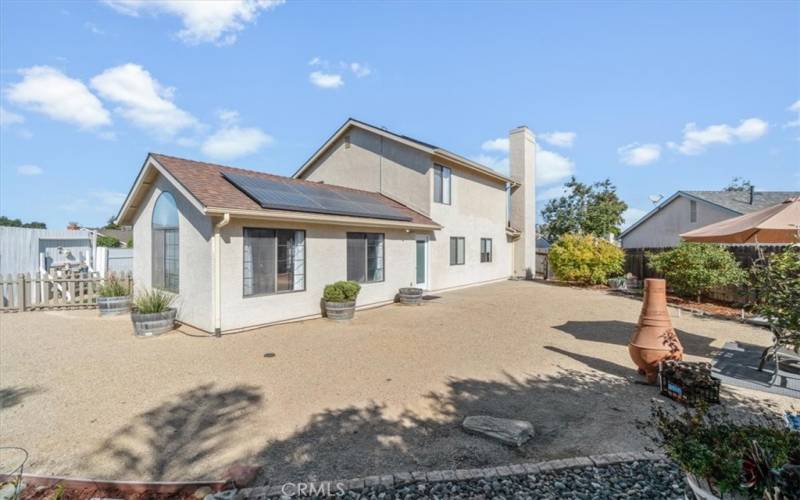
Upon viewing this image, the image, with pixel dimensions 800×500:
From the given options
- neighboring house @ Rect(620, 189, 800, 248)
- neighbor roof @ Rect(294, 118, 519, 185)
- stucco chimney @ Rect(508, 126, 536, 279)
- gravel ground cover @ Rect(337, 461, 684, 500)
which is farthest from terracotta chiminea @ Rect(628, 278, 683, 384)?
neighboring house @ Rect(620, 189, 800, 248)

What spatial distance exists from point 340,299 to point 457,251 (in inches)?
323

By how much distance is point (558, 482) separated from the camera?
10.1ft

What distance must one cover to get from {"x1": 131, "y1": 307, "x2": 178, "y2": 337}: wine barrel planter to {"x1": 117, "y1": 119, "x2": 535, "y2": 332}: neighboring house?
2.13 feet

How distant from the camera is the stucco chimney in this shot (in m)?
20.9

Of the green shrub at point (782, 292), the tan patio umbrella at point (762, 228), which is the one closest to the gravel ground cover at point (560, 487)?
the green shrub at point (782, 292)

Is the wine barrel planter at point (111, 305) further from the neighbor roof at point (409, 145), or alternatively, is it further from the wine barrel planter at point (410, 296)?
the neighbor roof at point (409, 145)

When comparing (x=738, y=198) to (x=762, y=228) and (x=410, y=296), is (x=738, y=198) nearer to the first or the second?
(x=762, y=228)

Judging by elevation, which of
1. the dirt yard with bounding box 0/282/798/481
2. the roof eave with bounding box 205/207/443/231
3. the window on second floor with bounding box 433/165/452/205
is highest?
the window on second floor with bounding box 433/165/452/205

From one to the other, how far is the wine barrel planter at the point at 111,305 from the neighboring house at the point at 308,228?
0.76m

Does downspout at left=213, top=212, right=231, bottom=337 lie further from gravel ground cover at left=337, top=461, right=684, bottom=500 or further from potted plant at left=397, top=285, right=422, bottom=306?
gravel ground cover at left=337, top=461, right=684, bottom=500

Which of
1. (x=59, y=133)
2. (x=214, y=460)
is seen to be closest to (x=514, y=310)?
(x=214, y=460)

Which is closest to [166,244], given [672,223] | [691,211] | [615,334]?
[615,334]

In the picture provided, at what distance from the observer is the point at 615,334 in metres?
8.61

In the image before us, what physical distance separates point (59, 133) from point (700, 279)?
86.3 feet
